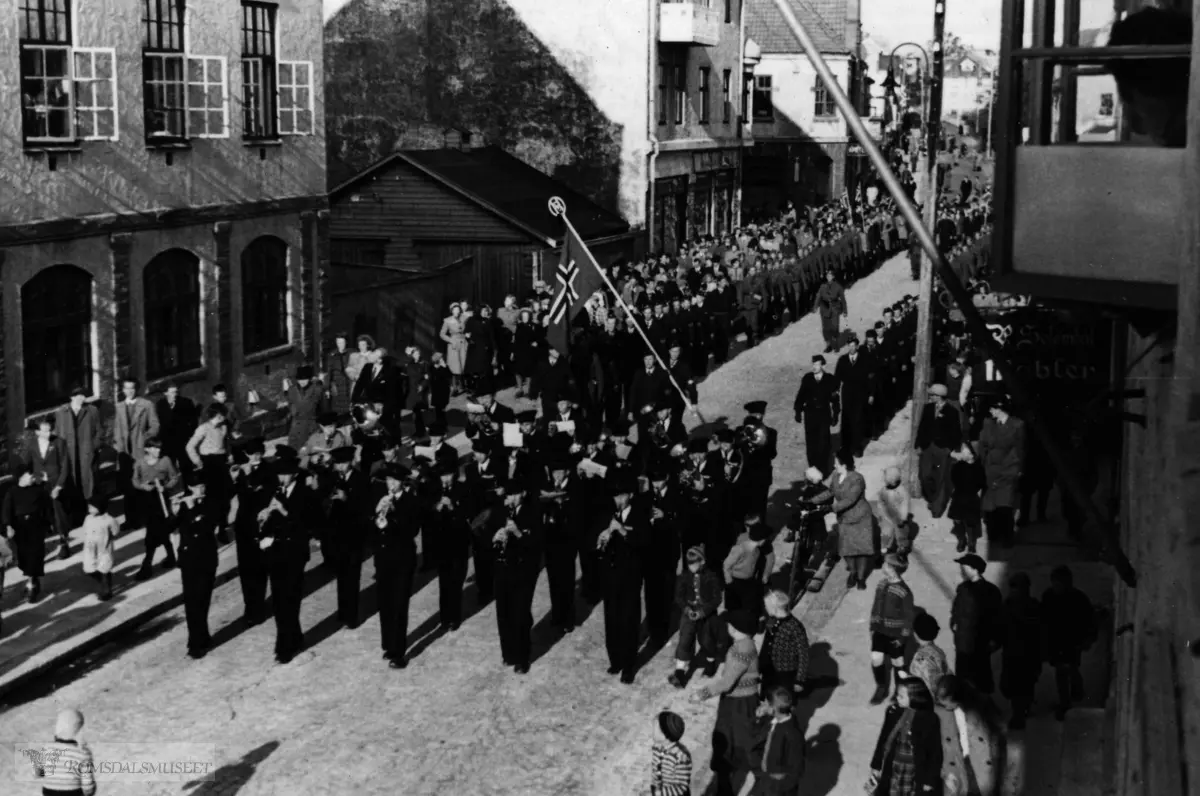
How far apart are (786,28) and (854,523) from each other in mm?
47282

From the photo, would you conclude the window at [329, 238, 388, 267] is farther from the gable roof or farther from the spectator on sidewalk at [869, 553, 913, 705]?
the spectator on sidewalk at [869, 553, 913, 705]

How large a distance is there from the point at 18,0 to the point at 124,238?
3.18 meters

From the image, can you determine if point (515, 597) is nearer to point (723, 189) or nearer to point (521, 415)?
point (521, 415)

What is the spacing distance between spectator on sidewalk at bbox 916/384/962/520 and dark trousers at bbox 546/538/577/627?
5.14 meters

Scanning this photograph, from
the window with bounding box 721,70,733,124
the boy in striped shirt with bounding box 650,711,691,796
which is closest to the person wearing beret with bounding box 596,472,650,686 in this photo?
the boy in striped shirt with bounding box 650,711,691,796

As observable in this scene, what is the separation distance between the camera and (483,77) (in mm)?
41906

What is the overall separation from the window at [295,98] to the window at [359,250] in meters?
9.45

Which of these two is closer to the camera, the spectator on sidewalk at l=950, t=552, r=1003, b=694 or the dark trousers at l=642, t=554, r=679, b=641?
the spectator on sidewalk at l=950, t=552, r=1003, b=694

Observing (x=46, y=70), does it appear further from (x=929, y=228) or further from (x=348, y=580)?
(x=929, y=228)

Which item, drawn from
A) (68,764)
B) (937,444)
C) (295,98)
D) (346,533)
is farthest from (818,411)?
(68,764)

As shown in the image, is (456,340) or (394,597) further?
(456,340)

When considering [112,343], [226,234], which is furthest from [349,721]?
[226,234]

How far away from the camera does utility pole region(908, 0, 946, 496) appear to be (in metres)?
18.0

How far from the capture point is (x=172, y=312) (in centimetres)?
2294
